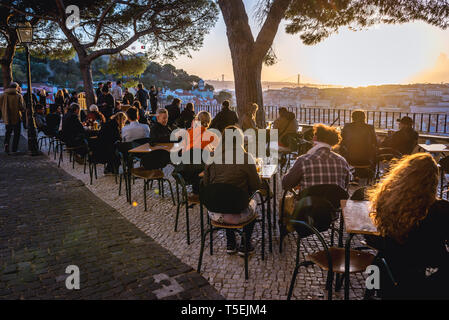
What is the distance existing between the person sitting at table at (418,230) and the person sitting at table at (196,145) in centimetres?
239

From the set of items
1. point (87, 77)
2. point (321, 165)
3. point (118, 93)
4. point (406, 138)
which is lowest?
point (406, 138)

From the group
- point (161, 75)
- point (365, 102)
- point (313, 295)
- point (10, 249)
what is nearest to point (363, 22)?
point (365, 102)

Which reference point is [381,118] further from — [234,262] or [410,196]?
[410,196]

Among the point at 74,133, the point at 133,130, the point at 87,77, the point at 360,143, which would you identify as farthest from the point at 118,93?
the point at 360,143

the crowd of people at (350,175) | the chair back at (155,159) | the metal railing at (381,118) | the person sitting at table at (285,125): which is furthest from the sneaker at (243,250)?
the metal railing at (381,118)

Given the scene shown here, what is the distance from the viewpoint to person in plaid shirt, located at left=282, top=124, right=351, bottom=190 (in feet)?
11.6

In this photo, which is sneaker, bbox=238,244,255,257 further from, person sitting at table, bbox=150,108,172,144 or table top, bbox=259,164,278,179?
person sitting at table, bbox=150,108,172,144

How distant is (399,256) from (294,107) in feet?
34.0

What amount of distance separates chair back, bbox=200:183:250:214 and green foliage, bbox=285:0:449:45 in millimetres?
7692

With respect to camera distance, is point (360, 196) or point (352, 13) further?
point (352, 13)

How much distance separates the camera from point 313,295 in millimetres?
3209

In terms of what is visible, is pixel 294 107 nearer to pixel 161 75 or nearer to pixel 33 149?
pixel 33 149

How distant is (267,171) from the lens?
4277 mm

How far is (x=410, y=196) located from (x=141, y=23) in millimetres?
15561
